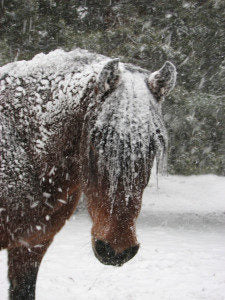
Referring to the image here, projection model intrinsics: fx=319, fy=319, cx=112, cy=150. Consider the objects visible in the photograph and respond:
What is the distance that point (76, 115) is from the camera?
2115 millimetres

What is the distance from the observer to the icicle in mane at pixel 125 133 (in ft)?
6.07

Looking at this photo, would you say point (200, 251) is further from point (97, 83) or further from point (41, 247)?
point (97, 83)

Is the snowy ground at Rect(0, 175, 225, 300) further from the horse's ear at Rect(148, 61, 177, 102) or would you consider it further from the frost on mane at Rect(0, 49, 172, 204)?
the horse's ear at Rect(148, 61, 177, 102)

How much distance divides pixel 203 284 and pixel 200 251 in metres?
1.67

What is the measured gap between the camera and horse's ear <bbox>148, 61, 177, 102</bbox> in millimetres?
2047

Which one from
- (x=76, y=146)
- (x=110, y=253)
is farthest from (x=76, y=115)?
(x=110, y=253)

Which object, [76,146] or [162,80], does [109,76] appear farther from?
[76,146]

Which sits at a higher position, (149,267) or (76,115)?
(76,115)

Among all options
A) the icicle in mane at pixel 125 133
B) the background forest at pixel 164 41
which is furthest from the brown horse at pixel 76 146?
the background forest at pixel 164 41

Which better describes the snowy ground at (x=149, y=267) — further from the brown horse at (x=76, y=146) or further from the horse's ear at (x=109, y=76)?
the horse's ear at (x=109, y=76)

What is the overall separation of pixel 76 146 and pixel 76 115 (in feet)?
0.71

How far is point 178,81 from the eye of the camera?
6.97 m

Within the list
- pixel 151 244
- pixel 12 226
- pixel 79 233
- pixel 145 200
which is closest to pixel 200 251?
pixel 151 244

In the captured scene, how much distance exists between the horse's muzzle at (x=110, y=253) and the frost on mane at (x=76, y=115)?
13.4 inches
